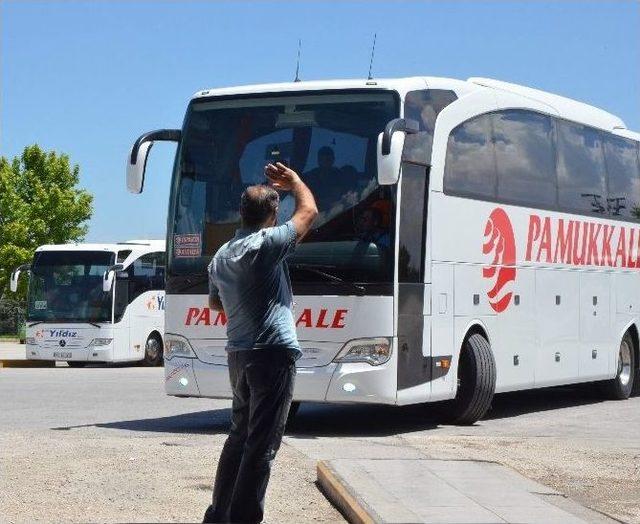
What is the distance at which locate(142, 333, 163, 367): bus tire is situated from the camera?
34.2 meters

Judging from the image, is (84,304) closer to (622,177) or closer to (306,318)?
(622,177)

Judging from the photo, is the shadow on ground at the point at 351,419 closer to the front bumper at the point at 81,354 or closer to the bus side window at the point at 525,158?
the bus side window at the point at 525,158

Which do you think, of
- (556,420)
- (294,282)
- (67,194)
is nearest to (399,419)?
(556,420)

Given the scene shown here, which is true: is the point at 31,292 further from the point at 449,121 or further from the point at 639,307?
the point at 449,121

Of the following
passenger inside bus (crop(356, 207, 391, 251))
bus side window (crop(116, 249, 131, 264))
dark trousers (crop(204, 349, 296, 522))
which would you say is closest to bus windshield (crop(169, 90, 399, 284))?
passenger inside bus (crop(356, 207, 391, 251))

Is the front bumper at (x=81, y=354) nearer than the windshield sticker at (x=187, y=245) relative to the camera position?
No

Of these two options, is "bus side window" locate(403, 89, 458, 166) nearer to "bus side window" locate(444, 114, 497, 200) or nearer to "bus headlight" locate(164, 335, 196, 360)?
"bus side window" locate(444, 114, 497, 200)

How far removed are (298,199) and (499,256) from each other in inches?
363

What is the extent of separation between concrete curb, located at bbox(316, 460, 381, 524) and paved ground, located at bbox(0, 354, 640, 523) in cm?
10

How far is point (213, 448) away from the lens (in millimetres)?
12977

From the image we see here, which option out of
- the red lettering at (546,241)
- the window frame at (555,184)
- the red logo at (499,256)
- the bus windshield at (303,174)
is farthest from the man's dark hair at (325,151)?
the red lettering at (546,241)

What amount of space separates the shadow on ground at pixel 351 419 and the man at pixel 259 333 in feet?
22.8

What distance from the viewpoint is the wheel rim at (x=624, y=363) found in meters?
21.1

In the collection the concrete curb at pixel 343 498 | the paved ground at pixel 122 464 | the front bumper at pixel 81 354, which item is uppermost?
the concrete curb at pixel 343 498
